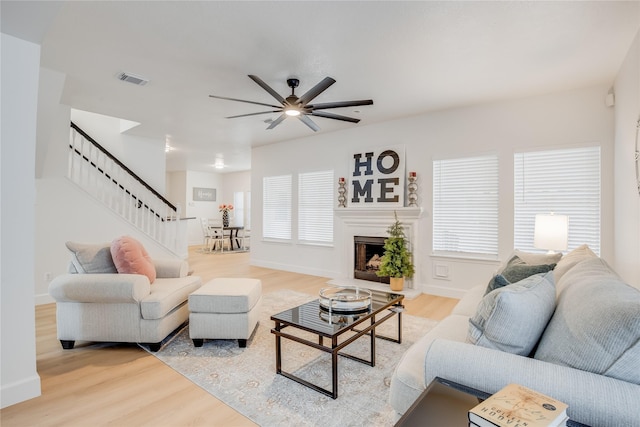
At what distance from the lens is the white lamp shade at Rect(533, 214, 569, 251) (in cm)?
329

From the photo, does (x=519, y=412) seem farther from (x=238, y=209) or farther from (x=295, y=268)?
(x=238, y=209)

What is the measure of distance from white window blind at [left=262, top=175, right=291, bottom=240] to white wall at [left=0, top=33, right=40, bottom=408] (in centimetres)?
458

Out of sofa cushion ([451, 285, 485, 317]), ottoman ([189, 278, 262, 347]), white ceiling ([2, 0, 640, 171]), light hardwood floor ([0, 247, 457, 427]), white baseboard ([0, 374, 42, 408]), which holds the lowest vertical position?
light hardwood floor ([0, 247, 457, 427])

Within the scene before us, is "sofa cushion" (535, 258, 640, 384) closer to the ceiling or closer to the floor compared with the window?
closer to the floor

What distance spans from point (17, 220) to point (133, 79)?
83.3 inches

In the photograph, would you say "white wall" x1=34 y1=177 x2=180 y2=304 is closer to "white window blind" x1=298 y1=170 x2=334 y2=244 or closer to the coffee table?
"white window blind" x1=298 y1=170 x2=334 y2=244

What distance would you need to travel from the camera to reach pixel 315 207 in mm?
6141

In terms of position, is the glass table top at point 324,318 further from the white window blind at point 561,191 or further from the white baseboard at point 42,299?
the white baseboard at point 42,299

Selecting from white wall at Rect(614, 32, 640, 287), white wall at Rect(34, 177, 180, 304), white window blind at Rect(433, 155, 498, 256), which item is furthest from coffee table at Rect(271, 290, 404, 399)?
white wall at Rect(34, 177, 180, 304)

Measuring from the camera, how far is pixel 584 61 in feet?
10.1

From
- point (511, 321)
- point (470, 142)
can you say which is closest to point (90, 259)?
point (511, 321)

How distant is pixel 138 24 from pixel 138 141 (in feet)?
13.8

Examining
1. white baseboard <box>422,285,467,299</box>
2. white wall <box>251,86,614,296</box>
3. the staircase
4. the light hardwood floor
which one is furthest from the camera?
the staircase

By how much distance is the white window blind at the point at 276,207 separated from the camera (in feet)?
21.5
